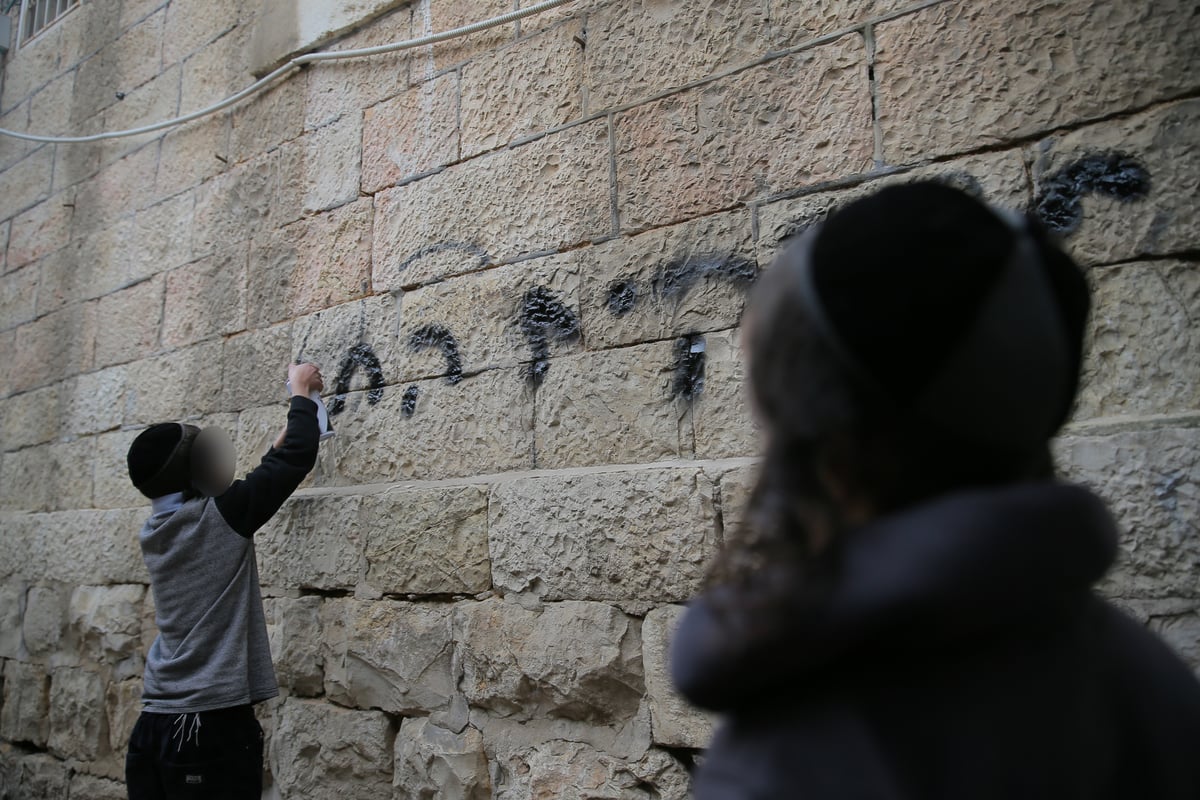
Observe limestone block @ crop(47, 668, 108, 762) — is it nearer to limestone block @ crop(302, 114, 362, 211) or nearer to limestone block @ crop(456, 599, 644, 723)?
limestone block @ crop(456, 599, 644, 723)

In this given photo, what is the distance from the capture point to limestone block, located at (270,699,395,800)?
108 inches

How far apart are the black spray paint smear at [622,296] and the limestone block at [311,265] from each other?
1070 millimetres

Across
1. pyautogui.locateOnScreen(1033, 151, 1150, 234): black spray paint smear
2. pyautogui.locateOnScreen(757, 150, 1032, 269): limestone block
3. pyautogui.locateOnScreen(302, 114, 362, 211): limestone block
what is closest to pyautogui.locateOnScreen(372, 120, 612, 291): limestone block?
pyautogui.locateOnScreen(302, 114, 362, 211): limestone block

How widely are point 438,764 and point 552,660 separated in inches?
20.6

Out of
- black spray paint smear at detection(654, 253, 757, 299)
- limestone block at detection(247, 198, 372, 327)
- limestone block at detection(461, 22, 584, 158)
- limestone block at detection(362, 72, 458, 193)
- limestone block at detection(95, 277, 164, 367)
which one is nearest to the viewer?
black spray paint smear at detection(654, 253, 757, 299)

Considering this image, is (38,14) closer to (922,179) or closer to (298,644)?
(298,644)

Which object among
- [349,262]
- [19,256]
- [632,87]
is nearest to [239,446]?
[349,262]

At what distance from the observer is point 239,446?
3.42 meters

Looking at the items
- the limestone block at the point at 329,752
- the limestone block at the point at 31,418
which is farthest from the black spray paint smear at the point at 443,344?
the limestone block at the point at 31,418

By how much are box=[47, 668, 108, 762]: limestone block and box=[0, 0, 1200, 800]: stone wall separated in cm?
2

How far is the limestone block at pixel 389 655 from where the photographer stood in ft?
8.70

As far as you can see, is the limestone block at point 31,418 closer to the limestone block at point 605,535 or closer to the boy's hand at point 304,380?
Answer: the boy's hand at point 304,380

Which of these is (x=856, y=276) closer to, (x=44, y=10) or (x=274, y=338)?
(x=274, y=338)

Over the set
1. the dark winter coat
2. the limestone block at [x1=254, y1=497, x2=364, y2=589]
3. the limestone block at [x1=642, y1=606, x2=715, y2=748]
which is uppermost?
the limestone block at [x1=254, y1=497, x2=364, y2=589]
